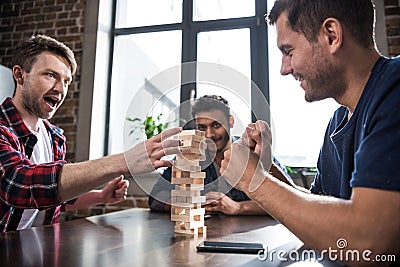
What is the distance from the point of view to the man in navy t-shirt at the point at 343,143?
0.65 m

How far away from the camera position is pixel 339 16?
2.95 ft

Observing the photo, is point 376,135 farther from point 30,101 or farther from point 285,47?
point 30,101

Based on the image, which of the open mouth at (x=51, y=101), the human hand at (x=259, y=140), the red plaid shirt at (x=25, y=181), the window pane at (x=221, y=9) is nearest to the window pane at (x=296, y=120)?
the window pane at (x=221, y=9)

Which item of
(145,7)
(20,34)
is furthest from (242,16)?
(20,34)

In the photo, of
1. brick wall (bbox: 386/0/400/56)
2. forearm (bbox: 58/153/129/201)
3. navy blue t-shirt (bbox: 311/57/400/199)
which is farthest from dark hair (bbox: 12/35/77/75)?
brick wall (bbox: 386/0/400/56)

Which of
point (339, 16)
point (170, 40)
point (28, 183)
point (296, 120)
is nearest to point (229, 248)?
point (339, 16)

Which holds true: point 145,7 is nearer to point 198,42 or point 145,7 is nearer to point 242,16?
point 198,42

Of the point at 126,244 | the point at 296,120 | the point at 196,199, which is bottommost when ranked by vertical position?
the point at 126,244

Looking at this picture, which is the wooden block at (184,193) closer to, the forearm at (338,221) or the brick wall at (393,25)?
the forearm at (338,221)

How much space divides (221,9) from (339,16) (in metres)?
2.38

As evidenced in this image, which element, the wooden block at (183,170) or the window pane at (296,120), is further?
→ the window pane at (296,120)

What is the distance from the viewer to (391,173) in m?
0.65

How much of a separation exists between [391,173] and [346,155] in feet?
0.85

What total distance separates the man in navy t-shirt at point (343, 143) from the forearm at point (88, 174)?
404 millimetres
